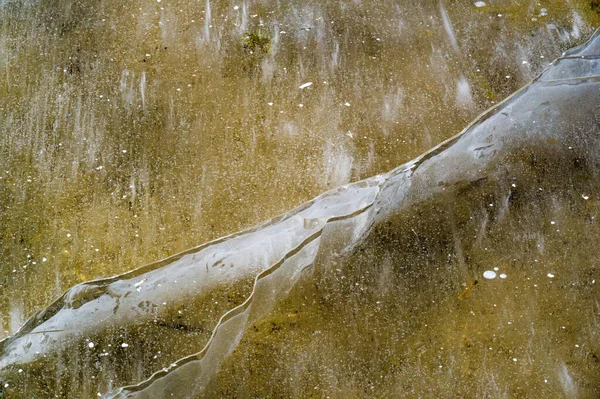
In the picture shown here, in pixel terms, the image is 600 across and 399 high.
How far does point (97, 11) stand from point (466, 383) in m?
3.01

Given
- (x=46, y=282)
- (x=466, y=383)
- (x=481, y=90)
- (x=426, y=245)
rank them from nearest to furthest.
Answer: (x=466, y=383), (x=46, y=282), (x=426, y=245), (x=481, y=90)

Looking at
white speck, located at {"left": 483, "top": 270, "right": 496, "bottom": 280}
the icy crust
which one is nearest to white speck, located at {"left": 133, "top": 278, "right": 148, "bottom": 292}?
the icy crust

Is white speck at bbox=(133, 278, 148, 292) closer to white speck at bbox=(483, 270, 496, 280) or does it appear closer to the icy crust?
the icy crust

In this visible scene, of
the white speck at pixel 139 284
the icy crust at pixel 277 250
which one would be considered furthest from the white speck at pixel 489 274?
the white speck at pixel 139 284

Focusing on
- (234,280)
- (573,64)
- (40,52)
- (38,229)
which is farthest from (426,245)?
(40,52)

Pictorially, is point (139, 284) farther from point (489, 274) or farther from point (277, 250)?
point (489, 274)

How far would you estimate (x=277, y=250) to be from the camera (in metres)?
2.87

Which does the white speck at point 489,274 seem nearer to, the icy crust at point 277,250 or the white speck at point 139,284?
the icy crust at point 277,250

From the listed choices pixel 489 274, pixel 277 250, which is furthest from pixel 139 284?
pixel 489 274

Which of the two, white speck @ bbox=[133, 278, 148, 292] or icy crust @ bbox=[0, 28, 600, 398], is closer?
icy crust @ bbox=[0, 28, 600, 398]

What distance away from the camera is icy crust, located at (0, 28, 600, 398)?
2.60 metres

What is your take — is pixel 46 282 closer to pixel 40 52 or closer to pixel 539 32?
pixel 40 52

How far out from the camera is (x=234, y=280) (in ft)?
9.15

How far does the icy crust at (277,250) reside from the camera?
2.60m
